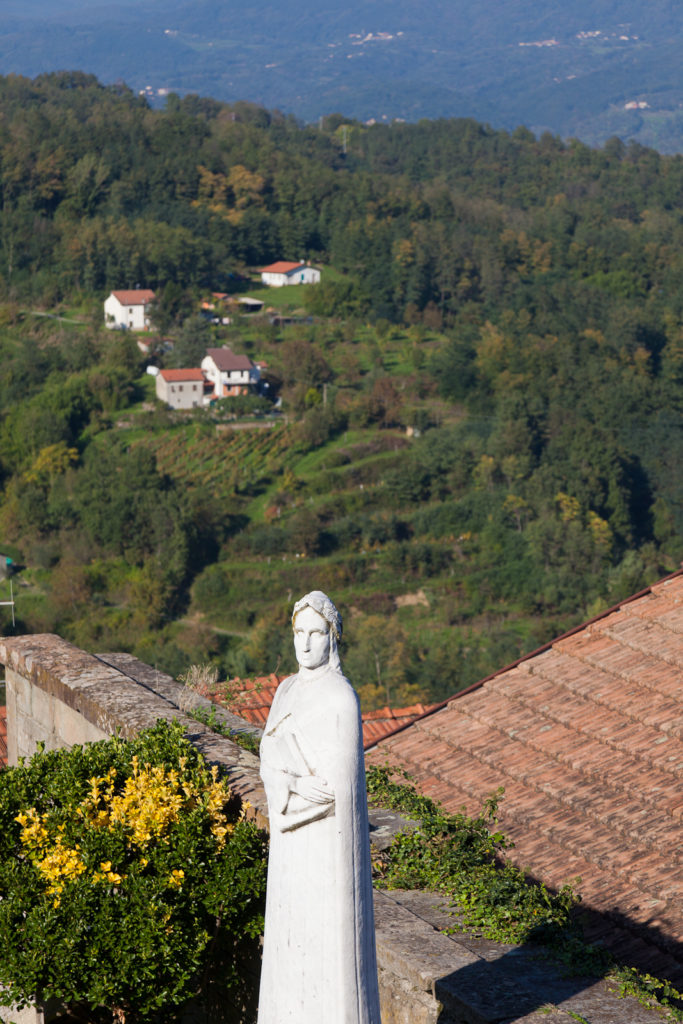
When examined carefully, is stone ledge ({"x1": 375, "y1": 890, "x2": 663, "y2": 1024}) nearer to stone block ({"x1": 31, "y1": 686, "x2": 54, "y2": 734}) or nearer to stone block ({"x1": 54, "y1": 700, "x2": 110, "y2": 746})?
stone block ({"x1": 54, "y1": 700, "x2": 110, "y2": 746})

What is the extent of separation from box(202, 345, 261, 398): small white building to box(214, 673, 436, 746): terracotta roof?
54548 mm

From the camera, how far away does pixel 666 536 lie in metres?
58.7

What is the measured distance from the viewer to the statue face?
259 cm

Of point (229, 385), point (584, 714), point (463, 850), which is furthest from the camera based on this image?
point (229, 385)

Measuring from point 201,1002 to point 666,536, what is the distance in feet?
188

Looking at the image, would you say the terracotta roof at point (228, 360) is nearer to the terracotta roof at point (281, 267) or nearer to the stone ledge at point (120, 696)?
the terracotta roof at point (281, 267)

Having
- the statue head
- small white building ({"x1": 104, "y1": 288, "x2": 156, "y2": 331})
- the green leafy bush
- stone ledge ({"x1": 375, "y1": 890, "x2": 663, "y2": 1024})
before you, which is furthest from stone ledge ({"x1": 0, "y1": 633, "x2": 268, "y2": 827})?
small white building ({"x1": 104, "y1": 288, "x2": 156, "y2": 331})

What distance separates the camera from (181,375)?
201ft

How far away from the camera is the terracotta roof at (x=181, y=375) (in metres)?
61.1

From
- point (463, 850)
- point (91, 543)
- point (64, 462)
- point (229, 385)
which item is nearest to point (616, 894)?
point (463, 850)

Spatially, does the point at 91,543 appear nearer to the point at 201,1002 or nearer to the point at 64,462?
the point at 64,462

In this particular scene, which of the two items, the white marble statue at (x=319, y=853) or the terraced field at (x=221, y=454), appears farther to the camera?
the terraced field at (x=221, y=454)

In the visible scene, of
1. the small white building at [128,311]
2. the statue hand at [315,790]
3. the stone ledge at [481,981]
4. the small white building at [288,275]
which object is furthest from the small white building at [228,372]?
the statue hand at [315,790]

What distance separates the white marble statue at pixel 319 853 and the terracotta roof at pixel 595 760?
2.44m
